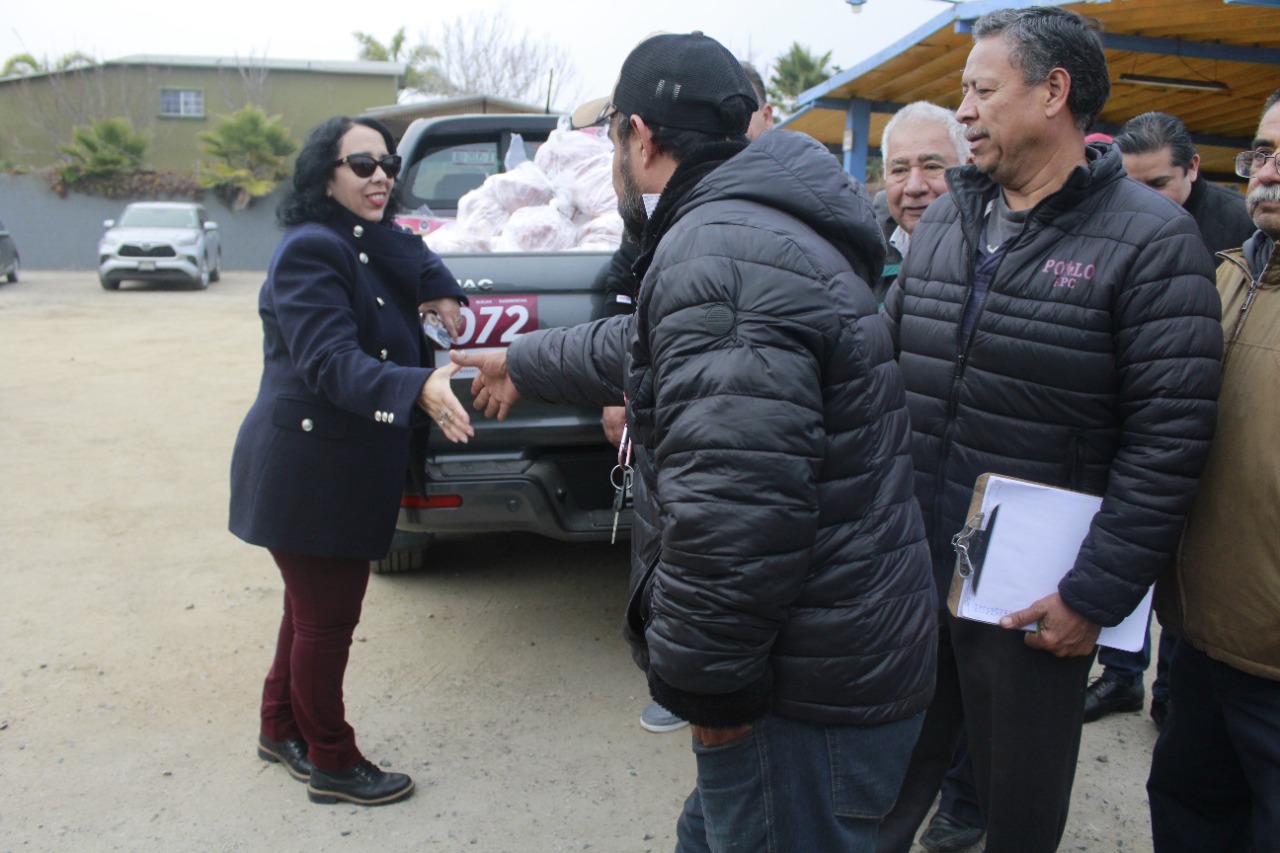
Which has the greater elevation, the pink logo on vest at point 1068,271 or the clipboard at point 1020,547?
the pink logo on vest at point 1068,271

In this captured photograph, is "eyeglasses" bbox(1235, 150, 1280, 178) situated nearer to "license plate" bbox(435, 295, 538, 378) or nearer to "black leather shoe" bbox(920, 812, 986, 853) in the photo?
"black leather shoe" bbox(920, 812, 986, 853)

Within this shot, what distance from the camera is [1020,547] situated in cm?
222

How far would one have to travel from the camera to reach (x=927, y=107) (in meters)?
3.31

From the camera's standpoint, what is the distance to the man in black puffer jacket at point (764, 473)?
1.56m

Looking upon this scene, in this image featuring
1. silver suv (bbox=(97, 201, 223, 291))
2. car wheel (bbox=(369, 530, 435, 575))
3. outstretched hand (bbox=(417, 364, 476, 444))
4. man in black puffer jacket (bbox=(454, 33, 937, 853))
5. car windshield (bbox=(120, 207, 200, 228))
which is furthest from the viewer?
car windshield (bbox=(120, 207, 200, 228))

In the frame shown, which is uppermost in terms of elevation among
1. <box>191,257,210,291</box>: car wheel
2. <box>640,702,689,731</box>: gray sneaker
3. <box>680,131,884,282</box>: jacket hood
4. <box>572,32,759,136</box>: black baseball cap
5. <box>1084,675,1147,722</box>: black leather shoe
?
<box>572,32,759,136</box>: black baseball cap

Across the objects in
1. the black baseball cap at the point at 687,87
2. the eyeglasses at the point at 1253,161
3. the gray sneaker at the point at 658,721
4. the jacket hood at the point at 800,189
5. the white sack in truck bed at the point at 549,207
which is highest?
the black baseball cap at the point at 687,87

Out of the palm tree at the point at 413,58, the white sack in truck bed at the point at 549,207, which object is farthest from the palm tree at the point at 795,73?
the white sack in truck bed at the point at 549,207

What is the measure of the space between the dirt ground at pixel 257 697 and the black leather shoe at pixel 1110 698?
0.14 ft

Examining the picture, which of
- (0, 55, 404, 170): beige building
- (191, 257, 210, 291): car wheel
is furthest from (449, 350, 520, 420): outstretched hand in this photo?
(0, 55, 404, 170): beige building

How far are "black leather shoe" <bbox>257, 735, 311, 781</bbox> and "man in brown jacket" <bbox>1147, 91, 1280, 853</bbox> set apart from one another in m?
→ 2.54

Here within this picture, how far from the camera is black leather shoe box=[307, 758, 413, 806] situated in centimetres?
320

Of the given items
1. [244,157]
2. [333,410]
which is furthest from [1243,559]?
[244,157]

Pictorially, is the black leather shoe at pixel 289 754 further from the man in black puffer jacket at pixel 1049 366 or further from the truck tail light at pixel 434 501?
the man in black puffer jacket at pixel 1049 366
